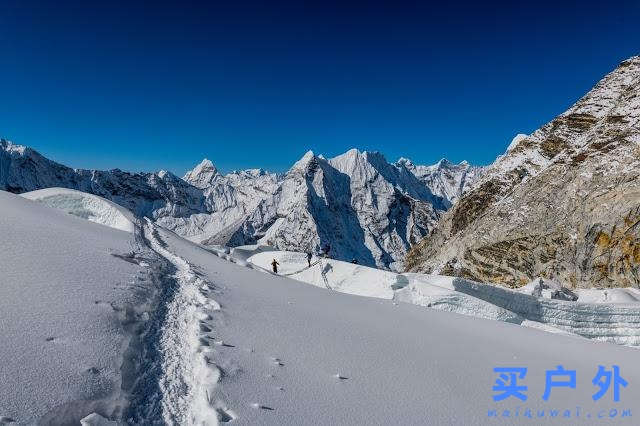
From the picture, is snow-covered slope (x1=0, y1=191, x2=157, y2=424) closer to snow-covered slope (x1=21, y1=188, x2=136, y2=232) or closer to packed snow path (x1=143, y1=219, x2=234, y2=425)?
packed snow path (x1=143, y1=219, x2=234, y2=425)

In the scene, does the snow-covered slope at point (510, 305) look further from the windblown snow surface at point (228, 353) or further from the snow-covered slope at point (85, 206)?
the snow-covered slope at point (85, 206)

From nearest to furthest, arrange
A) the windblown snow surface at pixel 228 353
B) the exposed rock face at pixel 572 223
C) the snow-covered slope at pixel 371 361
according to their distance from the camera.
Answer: the windblown snow surface at pixel 228 353, the snow-covered slope at pixel 371 361, the exposed rock face at pixel 572 223

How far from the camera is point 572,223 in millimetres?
40188

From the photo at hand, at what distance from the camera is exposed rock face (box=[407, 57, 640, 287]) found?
3547 cm

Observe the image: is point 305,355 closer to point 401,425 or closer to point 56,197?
point 401,425

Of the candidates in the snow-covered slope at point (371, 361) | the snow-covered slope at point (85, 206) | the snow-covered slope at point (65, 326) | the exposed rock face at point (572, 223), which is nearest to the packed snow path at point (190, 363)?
the snow-covered slope at point (371, 361)

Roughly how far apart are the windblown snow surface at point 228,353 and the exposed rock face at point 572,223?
28826 millimetres

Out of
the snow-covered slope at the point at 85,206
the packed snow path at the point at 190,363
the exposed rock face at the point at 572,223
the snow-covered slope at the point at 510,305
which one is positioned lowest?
the packed snow path at the point at 190,363

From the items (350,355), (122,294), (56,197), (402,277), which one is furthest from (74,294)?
(56,197)

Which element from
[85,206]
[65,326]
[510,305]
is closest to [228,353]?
[65,326]

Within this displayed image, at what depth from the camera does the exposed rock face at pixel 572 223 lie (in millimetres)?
35469

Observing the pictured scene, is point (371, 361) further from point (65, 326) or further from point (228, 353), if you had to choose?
point (65, 326)

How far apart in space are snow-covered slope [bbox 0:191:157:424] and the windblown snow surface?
3cm

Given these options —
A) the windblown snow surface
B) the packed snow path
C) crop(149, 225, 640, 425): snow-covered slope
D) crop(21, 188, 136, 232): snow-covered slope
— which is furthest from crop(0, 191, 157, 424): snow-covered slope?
crop(21, 188, 136, 232): snow-covered slope
